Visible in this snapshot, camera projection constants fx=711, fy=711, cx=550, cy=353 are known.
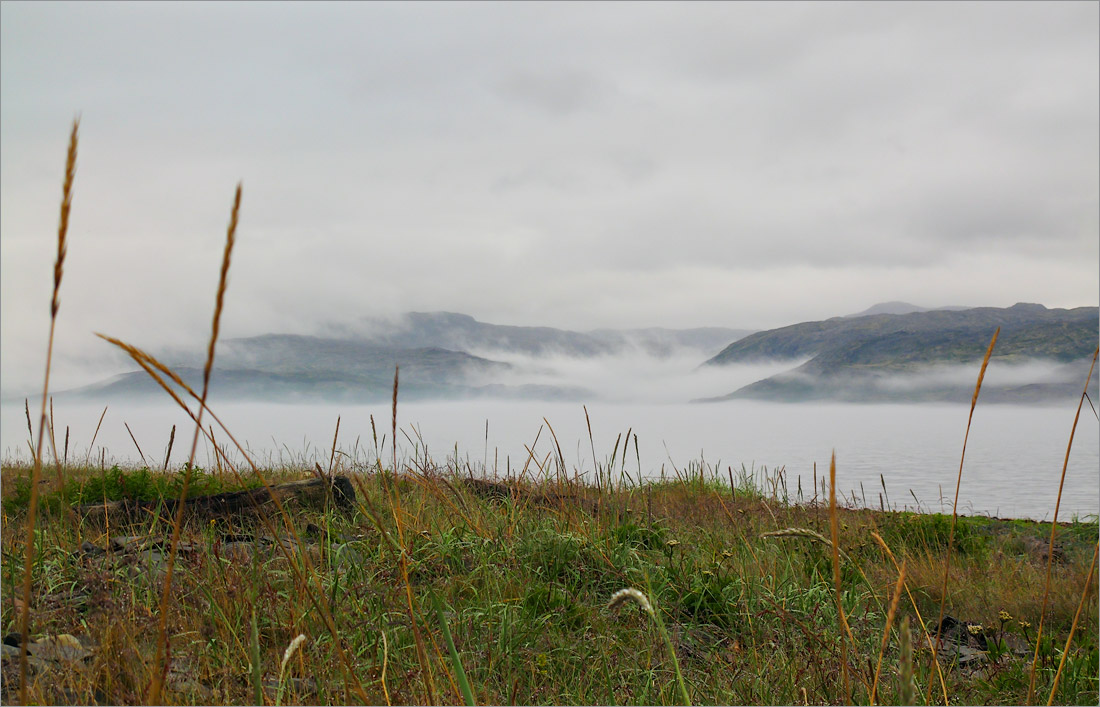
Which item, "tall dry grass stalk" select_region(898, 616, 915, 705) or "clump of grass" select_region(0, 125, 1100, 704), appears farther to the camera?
"clump of grass" select_region(0, 125, 1100, 704)

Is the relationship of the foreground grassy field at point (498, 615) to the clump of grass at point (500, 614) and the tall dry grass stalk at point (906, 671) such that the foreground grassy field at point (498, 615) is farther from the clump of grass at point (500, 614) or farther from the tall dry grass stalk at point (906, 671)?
the tall dry grass stalk at point (906, 671)

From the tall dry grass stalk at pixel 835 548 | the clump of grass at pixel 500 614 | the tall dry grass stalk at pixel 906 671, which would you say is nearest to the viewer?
the tall dry grass stalk at pixel 906 671

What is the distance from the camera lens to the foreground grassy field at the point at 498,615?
284 cm

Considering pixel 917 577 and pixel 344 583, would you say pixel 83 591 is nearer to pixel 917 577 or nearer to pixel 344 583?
pixel 344 583

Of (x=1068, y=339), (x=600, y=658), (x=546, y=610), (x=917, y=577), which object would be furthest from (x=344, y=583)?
(x=1068, y=339)

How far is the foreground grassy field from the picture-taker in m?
2.84

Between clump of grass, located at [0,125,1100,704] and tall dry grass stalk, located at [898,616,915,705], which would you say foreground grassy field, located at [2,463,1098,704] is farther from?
tall dry grass stalk, located at [898,616,915,705]

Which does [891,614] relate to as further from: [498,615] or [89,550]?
[89,550]

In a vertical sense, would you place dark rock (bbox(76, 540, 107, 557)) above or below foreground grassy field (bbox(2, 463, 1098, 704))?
above

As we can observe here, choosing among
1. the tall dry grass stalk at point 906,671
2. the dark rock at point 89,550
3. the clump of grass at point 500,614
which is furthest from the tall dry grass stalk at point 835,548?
the dark rock at point 89,550

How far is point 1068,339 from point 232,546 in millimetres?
125263

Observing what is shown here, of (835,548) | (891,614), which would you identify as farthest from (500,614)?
(891,614)

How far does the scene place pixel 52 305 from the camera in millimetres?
1165

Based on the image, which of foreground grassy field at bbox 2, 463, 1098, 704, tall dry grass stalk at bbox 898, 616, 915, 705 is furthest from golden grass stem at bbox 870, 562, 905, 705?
tall dry grass stalk at bbox 898, 616, 915, 705
